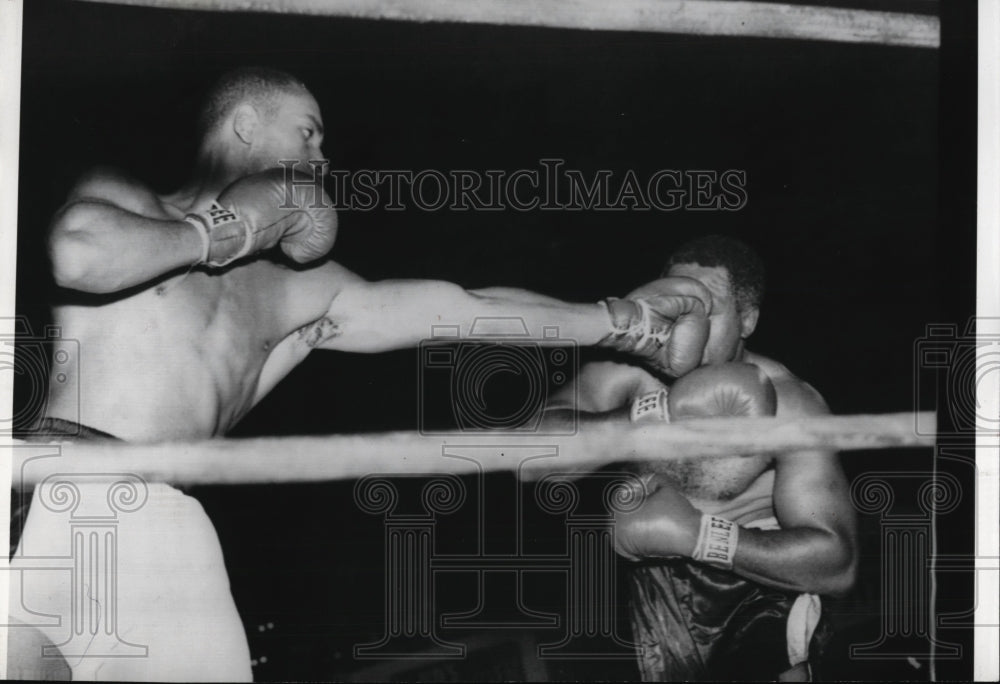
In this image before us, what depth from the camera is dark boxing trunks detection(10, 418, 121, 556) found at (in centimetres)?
272

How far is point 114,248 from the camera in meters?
2.64

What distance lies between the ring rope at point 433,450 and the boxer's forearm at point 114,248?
0.44 m

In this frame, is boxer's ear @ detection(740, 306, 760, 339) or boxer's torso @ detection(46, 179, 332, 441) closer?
boxer's torso @ detection(46, 179, 332, 441)

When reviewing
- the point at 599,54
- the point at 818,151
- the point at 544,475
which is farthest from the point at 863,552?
the point at 599,54

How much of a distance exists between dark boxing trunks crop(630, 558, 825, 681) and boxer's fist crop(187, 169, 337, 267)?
125cm

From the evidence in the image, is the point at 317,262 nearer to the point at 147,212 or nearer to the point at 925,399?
the point at 147,212

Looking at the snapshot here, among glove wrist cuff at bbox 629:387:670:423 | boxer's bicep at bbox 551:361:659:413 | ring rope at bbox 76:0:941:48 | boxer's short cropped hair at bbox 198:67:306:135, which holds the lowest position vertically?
glove wrist cuff at bbox 629:387:670:423

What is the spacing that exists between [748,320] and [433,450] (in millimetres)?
934

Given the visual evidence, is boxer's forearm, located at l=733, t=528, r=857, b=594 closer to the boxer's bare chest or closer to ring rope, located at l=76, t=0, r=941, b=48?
the boxer's bare chest

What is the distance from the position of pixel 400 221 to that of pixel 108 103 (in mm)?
853

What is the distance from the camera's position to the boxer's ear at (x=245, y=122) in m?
2.78

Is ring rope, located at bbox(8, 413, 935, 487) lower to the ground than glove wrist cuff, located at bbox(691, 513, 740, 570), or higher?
higher

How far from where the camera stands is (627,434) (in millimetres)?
2787

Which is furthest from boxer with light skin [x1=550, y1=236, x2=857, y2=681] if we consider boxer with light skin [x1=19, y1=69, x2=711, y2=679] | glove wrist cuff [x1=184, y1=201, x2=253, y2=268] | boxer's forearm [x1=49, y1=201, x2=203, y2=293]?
boxer's forearm [x1=49, y1=201, x2=203, y2=293]
